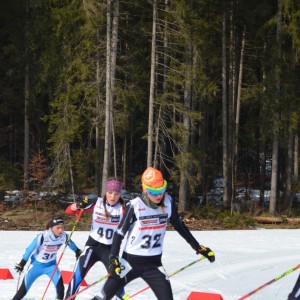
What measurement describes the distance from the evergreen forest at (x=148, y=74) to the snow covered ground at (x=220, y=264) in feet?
17.3

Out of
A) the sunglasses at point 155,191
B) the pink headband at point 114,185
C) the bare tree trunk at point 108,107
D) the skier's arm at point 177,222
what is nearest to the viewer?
the sunglasses at point 155,191

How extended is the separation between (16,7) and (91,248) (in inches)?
758

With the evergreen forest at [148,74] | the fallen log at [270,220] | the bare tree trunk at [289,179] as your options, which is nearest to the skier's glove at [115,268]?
the evergreen forest at [148,74]

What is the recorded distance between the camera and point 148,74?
84.2 ft

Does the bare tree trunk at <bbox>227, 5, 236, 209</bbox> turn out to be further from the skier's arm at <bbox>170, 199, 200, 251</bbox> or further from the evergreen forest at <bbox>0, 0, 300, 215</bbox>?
the skier's arm at <bbox>170, 199, 200, 251</bbox>

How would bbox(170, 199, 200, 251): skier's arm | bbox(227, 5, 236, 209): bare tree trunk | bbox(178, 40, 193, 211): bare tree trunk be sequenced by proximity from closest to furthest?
bbox(170, 199, 200, 251): skier's arm < bbox(178, 40, 193, 211): bare tree trunk < bbox(227, 5, 236, 209): bare tree trunk

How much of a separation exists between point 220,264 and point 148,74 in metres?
15.0

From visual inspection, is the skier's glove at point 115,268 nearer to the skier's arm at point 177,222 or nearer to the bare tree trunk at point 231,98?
the skier's arm at point 177,222

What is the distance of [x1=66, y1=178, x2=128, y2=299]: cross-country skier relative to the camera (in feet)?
25.0

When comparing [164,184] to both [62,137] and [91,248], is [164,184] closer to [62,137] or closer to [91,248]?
[91,248]

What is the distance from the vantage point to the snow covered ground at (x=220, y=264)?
936 cm

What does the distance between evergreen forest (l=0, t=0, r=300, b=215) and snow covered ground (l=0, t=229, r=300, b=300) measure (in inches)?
207

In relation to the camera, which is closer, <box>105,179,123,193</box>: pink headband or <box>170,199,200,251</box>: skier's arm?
<box>170,199,200,251</box>: skier's arm

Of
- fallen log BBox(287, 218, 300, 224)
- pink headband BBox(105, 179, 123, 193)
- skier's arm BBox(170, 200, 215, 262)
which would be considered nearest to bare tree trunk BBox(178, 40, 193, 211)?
fallen log BBox(287, 218, 300, 224)
